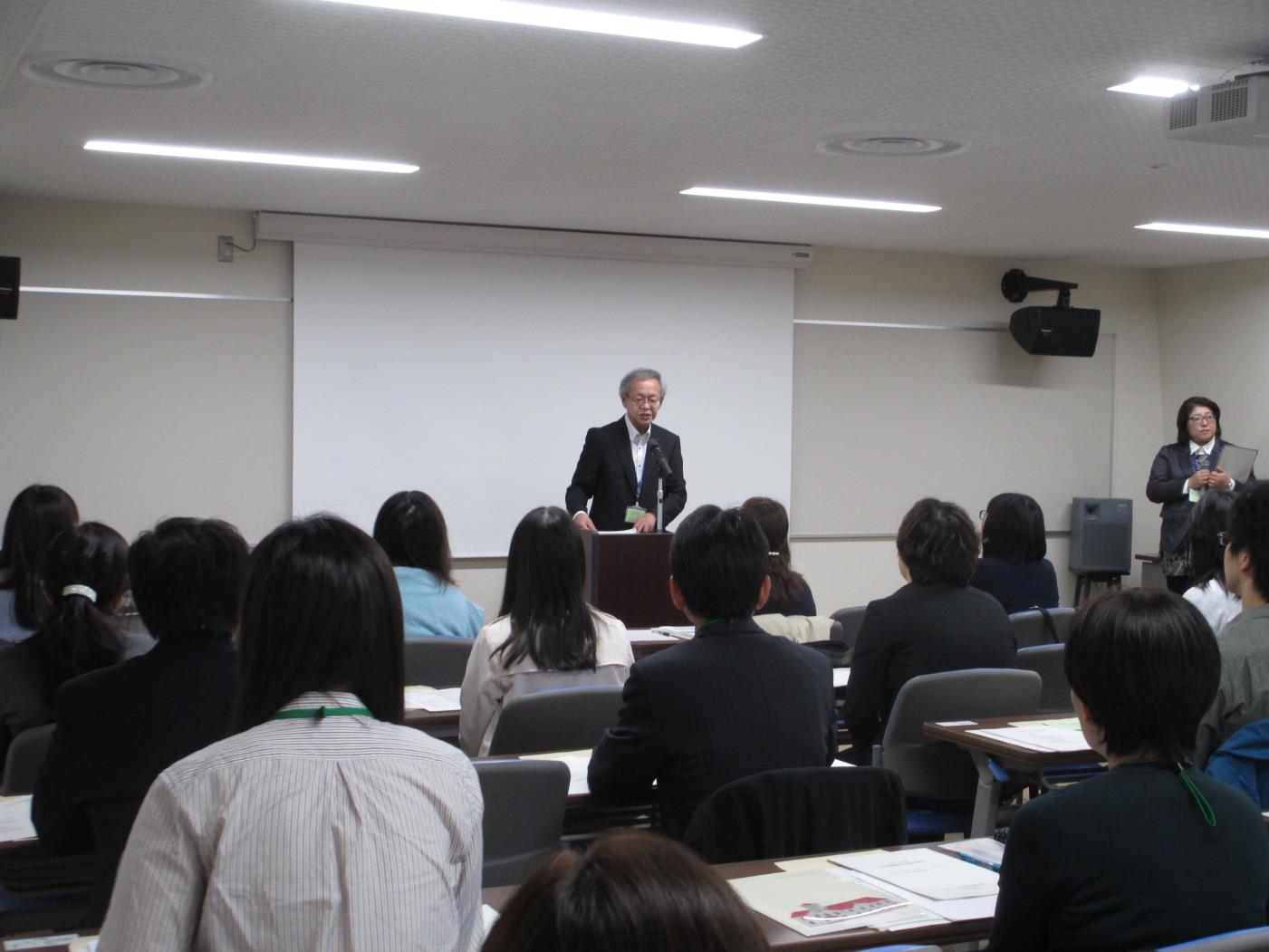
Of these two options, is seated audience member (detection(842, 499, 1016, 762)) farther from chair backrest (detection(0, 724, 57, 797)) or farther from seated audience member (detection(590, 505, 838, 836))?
chair backrest (detection(0, 724, 57, 797))

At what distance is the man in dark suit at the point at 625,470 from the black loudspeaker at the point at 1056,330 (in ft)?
11.2

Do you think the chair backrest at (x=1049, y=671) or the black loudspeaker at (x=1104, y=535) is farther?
the black loudspeaker at (x=1104, y=535)

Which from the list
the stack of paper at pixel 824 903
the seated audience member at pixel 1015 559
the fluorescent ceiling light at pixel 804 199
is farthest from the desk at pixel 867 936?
the fluorescent ceiling light at pixel 804 199

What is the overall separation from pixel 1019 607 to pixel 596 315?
12.2ft

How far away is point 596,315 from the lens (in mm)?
7980

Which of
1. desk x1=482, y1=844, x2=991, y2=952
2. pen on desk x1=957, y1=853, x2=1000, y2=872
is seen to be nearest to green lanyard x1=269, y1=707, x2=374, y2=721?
desk x1=482, y1=844, x2=991, y2=952

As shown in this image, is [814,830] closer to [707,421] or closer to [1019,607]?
[1019,607]

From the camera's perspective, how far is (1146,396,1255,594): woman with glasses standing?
8.23 meters

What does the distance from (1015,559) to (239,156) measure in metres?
3.75

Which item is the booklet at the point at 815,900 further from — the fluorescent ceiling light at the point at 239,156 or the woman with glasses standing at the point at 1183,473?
the woman with glasses standing at the point at 1183,473

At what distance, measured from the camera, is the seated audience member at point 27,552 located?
12.0 feet

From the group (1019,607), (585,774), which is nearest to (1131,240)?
(1019,607)

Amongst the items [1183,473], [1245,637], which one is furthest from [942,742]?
[1183,473]

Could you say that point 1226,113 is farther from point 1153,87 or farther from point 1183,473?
point 1183,473
